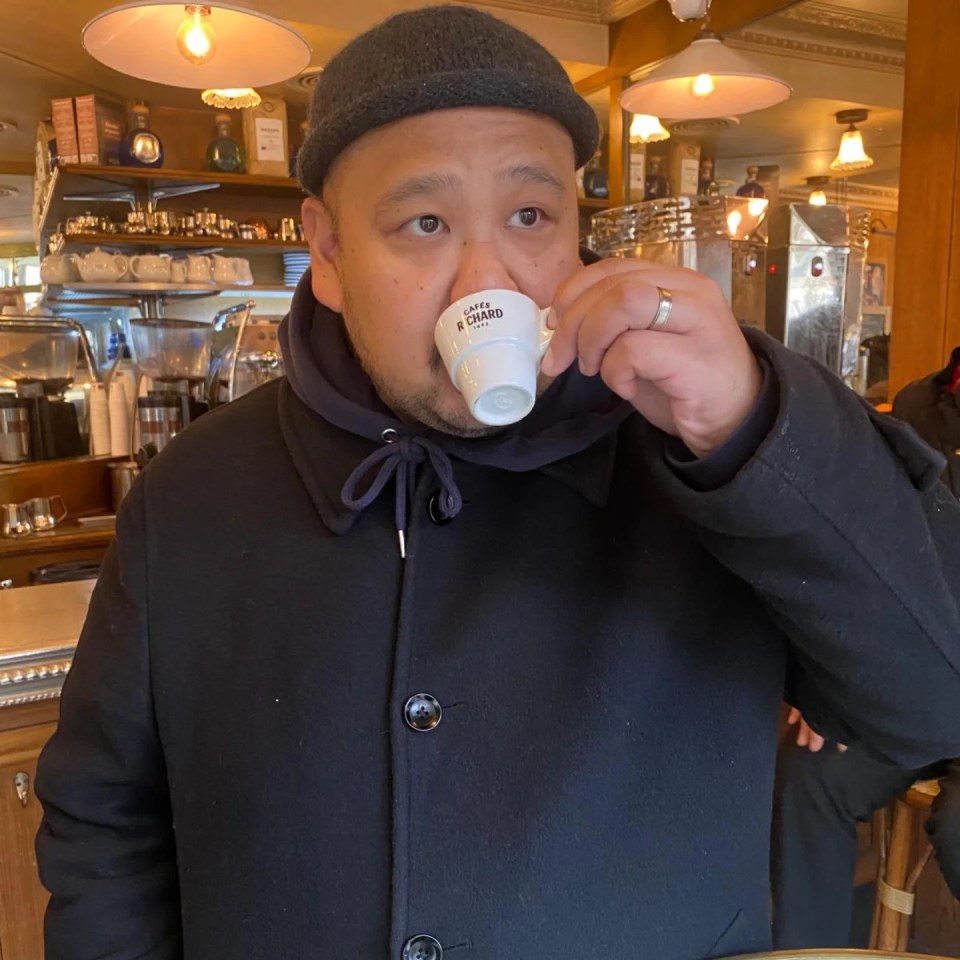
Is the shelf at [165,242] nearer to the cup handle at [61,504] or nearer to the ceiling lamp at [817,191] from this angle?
the cup handle at [61,504]

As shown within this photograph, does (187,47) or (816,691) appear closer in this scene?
(816,691)

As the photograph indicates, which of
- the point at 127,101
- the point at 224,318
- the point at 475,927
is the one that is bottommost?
the point at 475,927

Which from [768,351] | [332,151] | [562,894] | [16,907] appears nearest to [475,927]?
[562,894]

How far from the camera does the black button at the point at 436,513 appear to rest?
30.0 inches

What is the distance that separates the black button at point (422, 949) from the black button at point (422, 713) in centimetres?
16

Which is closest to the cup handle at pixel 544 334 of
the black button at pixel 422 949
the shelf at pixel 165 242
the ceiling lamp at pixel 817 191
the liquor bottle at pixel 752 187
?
the black button at pixel 422 949

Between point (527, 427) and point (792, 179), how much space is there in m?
2.66

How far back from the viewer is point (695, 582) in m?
0.74

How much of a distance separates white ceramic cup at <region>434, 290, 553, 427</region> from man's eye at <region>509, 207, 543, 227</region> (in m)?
0.13

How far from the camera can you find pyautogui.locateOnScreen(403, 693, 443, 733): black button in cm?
69

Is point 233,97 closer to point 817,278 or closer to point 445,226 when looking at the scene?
point 817,278

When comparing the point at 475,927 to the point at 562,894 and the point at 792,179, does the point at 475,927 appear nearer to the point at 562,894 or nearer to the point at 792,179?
the point at 562,894

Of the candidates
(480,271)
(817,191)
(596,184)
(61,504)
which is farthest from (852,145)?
(61,504)

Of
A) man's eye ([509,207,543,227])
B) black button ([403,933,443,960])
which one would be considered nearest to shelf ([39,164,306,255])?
man's eye ([509,207,543,227])
